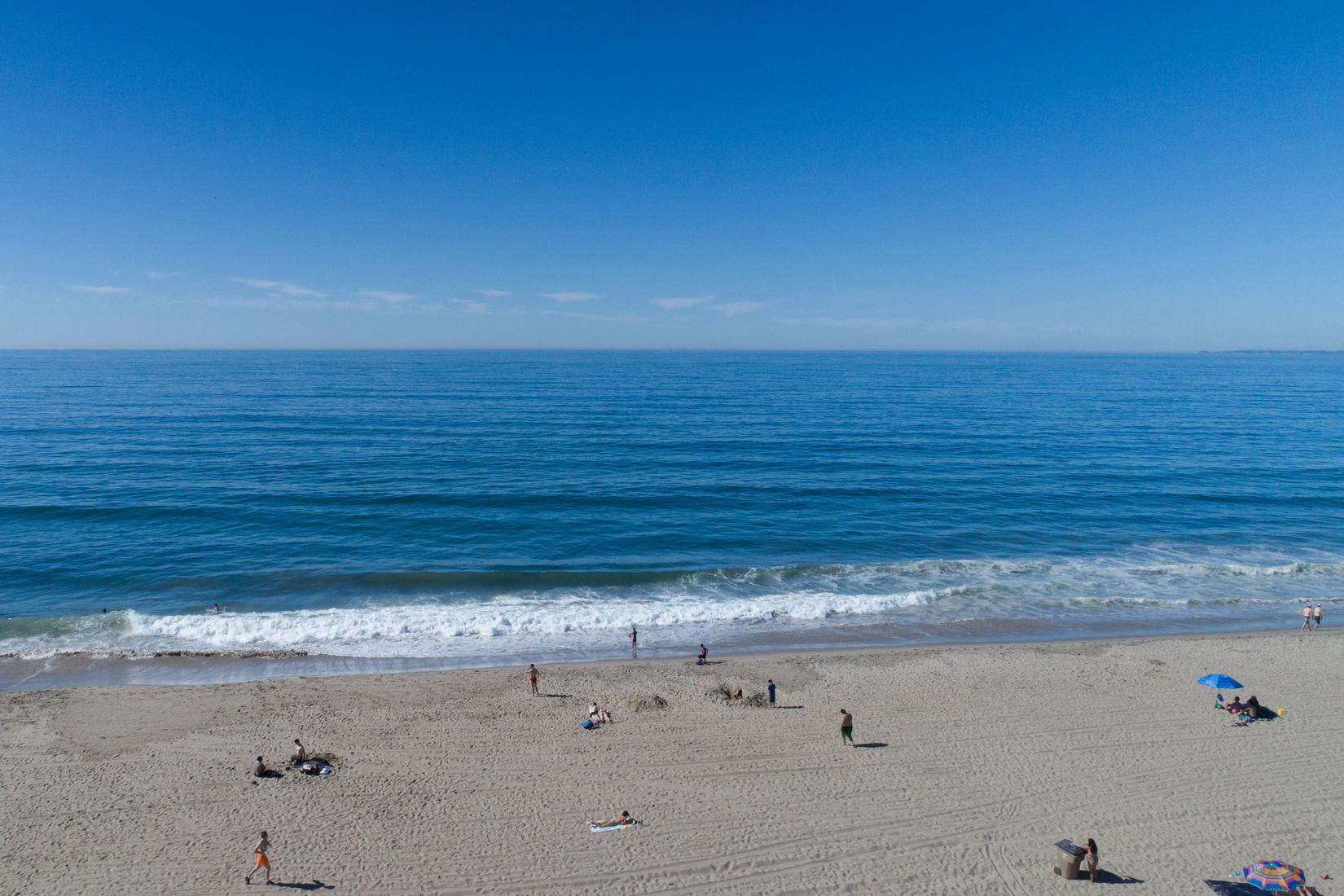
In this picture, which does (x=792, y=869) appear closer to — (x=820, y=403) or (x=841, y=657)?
(x=841, y=657)

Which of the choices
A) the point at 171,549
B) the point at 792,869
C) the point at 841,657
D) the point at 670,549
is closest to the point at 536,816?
the point at 792,869

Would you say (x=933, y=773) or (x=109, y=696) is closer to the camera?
(x=933, y=773)

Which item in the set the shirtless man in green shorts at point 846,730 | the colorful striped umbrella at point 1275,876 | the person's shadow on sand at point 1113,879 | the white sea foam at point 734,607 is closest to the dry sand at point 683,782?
the person's shadow on sand at point 1113,879

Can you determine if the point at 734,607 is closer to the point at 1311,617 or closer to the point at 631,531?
the point at 631,531

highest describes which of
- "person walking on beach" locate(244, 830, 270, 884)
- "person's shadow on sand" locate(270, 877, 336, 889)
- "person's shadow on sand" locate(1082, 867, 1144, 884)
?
"person walking on beach" locate(244, 830, 270, 884)

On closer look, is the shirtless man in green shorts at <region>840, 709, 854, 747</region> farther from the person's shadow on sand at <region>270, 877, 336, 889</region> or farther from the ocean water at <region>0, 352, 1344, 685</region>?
the person's shadow on sand at <region>270, 877, 336, 889</region>

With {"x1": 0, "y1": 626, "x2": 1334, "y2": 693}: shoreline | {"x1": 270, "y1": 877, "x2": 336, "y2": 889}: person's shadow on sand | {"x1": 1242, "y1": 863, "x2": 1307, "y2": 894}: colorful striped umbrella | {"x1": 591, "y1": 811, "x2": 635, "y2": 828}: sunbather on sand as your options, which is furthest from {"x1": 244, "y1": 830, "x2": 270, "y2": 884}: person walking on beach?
{"x1": 1242, "y1": 863, "x2": 1307, "y2": 894}: colorful striped umbrella
